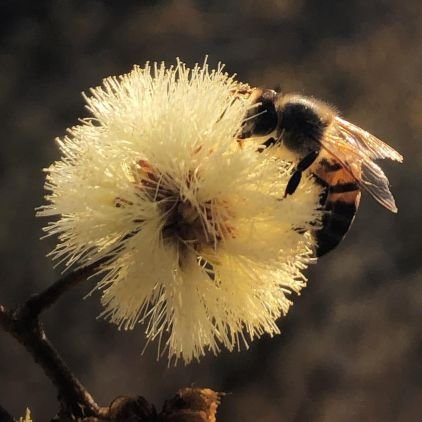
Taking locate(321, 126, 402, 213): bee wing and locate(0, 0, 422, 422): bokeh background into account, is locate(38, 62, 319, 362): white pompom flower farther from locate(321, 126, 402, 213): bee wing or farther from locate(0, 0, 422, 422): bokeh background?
locate(0, 0, 422, 422): bokeh background

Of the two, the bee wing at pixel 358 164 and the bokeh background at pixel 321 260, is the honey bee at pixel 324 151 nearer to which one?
the bee wing at pixel 358 164

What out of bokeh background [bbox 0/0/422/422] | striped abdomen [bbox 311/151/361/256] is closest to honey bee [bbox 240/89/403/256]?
striped abdomen [bbox 311/151/361/256]

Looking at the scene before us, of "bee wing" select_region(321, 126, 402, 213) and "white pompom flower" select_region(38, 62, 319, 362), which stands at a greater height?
"white pompom flower" select_region(38, 62, 319, 362)

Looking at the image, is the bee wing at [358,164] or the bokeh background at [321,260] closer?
the bee wing at [358,164]

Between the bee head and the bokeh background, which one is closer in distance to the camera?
the bee head

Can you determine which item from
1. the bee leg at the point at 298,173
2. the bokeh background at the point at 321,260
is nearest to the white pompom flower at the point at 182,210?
the bee leg at the point at 298,173

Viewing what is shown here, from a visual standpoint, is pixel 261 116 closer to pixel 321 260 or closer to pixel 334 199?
pixel 334 199
